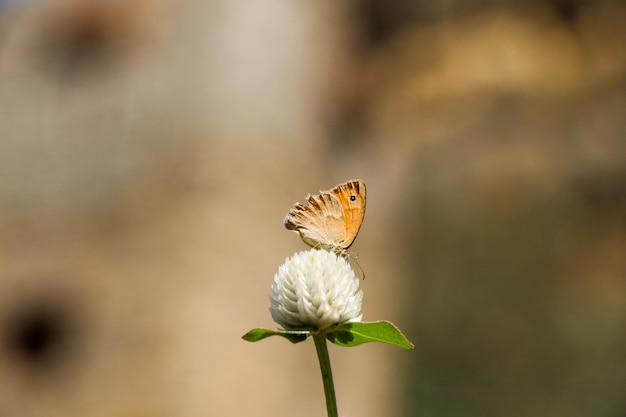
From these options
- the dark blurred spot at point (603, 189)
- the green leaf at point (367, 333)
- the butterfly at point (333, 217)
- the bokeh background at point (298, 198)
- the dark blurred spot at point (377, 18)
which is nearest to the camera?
the green leaf at point (367, 333)

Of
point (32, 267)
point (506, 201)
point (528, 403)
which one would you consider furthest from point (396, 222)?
point (32, 267)

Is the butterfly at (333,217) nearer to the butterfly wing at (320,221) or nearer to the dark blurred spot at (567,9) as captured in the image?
the butterfly wing at (320,221)

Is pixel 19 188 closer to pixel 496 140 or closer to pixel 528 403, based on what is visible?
pixel 496 140

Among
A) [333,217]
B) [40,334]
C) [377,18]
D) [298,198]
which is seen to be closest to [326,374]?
[333,217]

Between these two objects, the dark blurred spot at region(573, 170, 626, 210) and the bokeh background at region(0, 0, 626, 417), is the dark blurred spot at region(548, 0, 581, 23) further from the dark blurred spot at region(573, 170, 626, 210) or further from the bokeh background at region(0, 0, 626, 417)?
the dark blurred spot at region(573, 170, 626, 210)

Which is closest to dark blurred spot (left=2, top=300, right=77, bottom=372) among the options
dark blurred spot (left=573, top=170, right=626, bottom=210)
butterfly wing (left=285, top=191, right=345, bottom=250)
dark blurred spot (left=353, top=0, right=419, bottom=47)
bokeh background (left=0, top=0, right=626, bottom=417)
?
bokeh background (left=0, top=0, right=626, bottom=417)

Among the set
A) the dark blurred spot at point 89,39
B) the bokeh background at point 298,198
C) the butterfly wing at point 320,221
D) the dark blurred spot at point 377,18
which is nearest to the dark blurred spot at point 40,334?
the bokeh background at point 298,198

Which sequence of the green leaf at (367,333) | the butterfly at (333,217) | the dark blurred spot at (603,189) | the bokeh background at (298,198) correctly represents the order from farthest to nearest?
the dark blurred spot at (603,189)
the bokeh background at (298,198)
the butterfly at (333,217)
the green leaf at (367,333)
